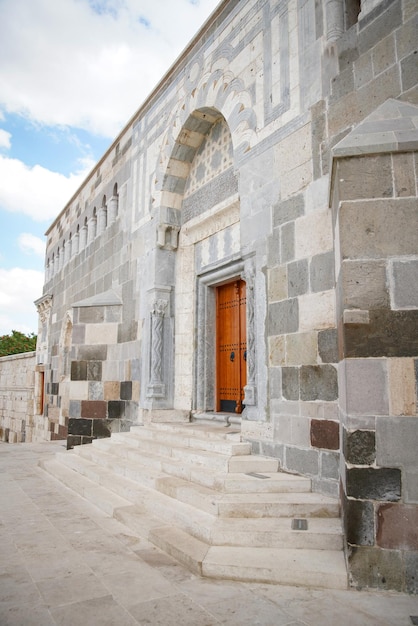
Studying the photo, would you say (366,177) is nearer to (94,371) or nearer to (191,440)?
(191,440)

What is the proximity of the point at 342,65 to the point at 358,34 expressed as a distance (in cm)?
25

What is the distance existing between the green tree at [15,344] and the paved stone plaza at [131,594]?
25.3 m

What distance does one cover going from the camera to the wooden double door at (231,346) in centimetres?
596

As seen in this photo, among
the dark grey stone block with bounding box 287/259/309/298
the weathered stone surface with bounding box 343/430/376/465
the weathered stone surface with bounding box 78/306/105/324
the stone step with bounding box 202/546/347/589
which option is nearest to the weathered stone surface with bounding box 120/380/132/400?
the weathered stone surface with bounding box 78/306/105/324

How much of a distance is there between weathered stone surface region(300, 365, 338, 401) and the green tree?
84.8 ft

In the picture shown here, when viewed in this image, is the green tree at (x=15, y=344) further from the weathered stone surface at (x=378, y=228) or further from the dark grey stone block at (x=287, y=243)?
the weathered stone surface at (x=378, y=228)

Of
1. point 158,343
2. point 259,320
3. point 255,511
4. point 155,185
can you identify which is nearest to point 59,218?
point 155,185

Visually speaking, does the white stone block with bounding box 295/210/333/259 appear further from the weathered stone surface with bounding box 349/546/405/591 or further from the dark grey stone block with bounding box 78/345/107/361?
the dark grey stone block with bounding box 78/345/107/361

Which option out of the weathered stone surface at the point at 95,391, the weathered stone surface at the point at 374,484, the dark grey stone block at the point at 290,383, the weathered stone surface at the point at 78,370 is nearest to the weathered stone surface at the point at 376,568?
the weathered stone surface at the point at 374,484

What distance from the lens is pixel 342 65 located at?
3.95m

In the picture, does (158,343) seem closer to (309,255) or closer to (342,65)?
(309,255)

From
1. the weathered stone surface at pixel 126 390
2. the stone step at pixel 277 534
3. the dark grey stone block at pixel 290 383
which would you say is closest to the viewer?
the stone step at pixel 277 534

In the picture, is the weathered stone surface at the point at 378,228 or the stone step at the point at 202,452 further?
the stone step at the point at 202,452

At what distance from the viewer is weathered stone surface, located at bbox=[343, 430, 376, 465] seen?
2.66 meters
